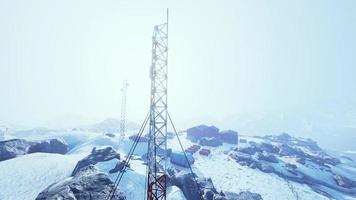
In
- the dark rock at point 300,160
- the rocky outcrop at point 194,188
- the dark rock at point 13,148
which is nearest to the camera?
the rocky outcrop at point 194,188

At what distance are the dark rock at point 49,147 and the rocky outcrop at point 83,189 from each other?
29050 mm

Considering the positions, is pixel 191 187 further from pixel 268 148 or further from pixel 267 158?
pixel 268 148

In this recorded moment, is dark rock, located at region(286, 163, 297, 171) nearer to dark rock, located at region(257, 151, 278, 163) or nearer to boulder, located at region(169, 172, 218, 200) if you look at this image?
dark rock, located at region(257, 151, 278, 163)

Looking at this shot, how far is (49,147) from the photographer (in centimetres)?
5181

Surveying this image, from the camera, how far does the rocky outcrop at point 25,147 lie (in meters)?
43.6

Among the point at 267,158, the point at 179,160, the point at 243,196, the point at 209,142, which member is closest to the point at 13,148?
the point at 179,160

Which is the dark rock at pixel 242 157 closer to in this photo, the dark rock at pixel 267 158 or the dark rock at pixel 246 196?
the dark rock at pixel 267 158

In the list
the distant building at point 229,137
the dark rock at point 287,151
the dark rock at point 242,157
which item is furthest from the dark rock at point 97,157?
the dark rock at point 287,151

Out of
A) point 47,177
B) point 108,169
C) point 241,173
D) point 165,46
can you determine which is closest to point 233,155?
point 241,173

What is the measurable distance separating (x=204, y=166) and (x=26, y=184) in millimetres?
35786

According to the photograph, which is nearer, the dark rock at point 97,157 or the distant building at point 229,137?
the dark rock at point 97,157

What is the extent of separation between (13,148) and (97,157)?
64.3ft

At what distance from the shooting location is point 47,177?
Answer: 35031 millimetres

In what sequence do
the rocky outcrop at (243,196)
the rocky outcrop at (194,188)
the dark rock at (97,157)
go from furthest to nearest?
the rocky outcrop at (243,196), the dark rock at (97,157), the rocky outcrop at (194,188)
